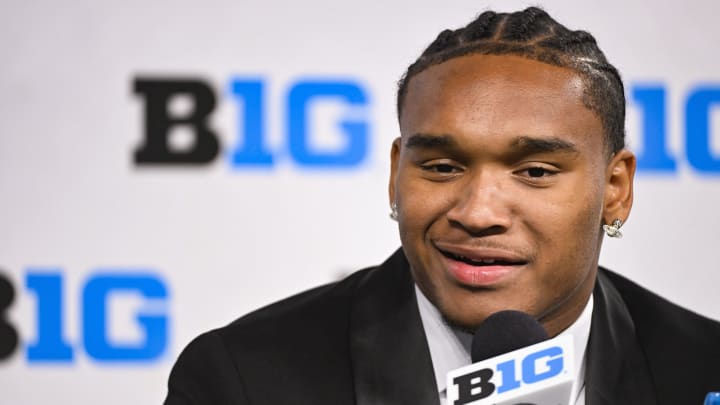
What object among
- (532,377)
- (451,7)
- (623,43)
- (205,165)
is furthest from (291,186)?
(532,377)

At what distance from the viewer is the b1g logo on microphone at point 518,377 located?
1.09 m

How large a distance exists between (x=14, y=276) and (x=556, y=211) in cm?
175

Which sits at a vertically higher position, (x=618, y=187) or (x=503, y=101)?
(x=503, y=101)

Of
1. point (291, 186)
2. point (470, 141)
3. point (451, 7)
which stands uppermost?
point (451, 7)

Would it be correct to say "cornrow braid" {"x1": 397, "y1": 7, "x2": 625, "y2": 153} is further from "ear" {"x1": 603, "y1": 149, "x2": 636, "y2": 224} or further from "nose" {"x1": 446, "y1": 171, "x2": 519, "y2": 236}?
"nose" {"x1": 446, "y1": 171, "x2": 519, "y2": 236}

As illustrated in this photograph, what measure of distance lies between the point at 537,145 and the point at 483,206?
0.13 meters

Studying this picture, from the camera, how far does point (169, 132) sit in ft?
9.39

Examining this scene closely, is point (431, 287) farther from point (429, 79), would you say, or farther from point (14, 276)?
point (14, 276)

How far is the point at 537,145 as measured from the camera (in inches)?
61.5

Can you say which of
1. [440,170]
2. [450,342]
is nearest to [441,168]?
[440,170]

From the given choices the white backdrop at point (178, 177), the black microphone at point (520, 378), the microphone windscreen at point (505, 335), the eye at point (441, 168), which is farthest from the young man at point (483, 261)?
the white backdrop at point (178, 177)

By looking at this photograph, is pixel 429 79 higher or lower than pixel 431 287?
higher

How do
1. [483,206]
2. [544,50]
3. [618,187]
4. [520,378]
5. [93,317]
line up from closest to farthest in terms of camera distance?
[520,378] < [483,206] < [544,50] < [618,187] < [93,317]

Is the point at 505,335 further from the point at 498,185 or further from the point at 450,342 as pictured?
the point at 450,342
